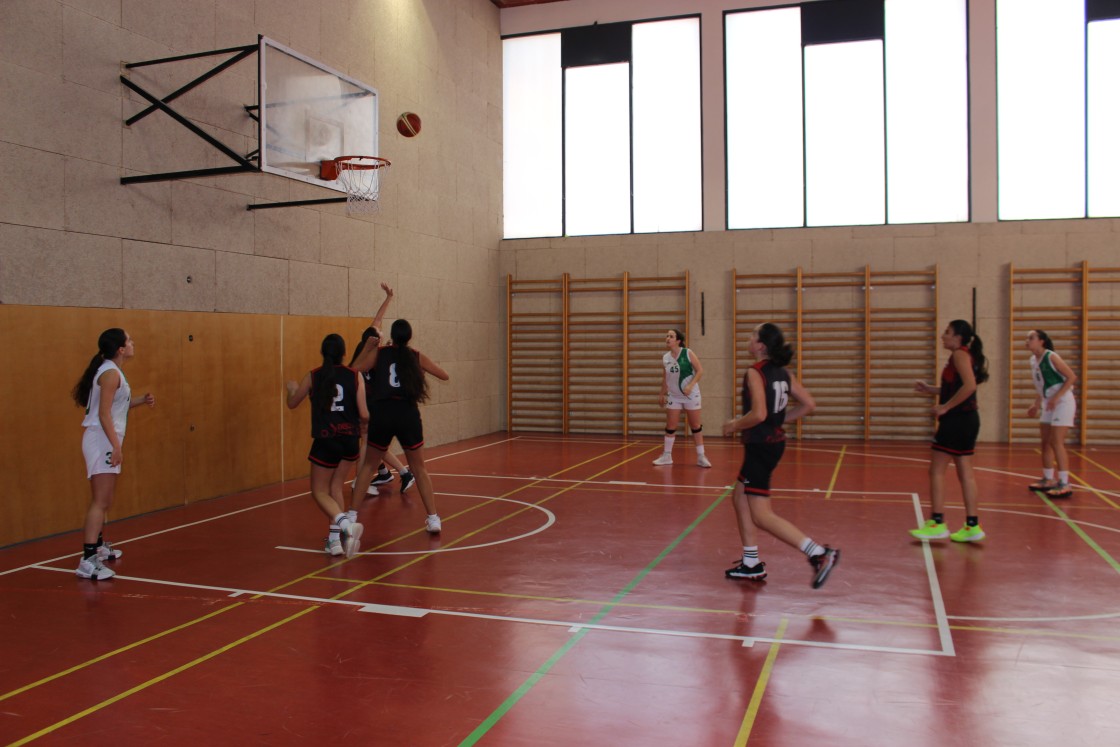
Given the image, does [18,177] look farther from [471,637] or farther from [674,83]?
[674,83]

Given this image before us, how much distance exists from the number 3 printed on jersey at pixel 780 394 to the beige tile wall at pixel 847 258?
32.6ft

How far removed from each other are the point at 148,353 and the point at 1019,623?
7.57 metres

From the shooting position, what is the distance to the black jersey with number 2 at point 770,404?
5.68 meters

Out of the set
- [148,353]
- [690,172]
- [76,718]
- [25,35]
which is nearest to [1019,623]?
[76,718]

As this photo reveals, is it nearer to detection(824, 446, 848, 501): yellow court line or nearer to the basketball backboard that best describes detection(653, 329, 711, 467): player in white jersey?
A: detection(824, 446, 848, 501): yellow court line

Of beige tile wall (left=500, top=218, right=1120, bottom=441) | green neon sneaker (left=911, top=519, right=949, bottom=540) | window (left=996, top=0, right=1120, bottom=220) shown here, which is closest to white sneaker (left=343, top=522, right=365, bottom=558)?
green neon sneaker (left=911, top=519, right=949, bottom=540)

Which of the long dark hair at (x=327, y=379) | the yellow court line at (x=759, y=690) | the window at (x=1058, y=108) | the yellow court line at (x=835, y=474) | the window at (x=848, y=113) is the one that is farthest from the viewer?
the window at (x=848, y=113)

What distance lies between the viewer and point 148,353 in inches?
331

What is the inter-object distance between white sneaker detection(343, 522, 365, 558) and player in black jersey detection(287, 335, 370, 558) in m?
0.01

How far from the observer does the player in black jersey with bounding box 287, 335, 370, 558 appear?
266 inches

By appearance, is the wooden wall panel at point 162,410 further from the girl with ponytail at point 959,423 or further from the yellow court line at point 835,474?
the girl with ponytail at point 959,423

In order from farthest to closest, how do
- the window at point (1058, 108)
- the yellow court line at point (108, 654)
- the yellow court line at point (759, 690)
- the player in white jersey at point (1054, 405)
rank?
the window at point (1058, 108) < the player in white jersey at point (1054, 405) < the yellow court line at point (108, 654) < the yellow court line at point (759, 690)

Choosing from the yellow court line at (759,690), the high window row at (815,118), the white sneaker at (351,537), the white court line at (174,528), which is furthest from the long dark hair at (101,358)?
the high window row at (815,118)

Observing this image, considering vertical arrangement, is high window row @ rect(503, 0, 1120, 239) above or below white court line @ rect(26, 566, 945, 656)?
above
